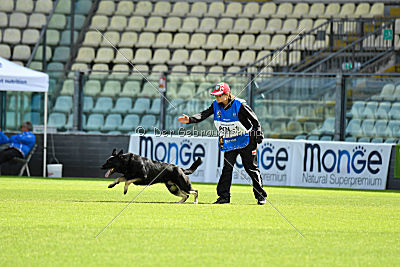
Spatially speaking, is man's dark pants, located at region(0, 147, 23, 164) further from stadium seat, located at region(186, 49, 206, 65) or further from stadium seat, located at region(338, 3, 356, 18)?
stadium seat, located at region(338, 3, 356, 18)

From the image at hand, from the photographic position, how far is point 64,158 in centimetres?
2133

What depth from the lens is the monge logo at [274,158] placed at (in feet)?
64.5

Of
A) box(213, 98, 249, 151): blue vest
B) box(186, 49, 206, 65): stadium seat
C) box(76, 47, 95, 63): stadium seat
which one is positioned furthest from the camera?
box(76, 47, 95, 63): stadium seat

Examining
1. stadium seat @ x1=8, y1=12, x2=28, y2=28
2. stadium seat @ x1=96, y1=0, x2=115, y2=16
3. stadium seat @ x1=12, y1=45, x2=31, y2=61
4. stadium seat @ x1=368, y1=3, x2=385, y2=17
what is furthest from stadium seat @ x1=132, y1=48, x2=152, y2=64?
stadium seat @ x1=368, y1=3, x2=385, y2=17

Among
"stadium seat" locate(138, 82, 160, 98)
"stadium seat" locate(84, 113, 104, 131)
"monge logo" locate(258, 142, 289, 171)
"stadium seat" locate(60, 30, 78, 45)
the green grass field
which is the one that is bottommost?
the green grass field

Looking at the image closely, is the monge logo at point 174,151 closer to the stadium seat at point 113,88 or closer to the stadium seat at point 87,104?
the stadium seat at point 113,88

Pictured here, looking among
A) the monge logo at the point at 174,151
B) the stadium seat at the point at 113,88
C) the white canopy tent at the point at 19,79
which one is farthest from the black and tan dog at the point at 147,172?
the stadium seat at the point at 113,88

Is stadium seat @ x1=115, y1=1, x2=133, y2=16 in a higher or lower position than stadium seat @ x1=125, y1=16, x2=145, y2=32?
higher

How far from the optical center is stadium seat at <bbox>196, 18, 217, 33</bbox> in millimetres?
27859

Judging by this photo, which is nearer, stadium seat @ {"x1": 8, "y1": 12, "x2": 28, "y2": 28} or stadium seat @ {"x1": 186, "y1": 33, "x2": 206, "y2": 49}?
stadium seat @ {"x1": 186, "y1": 33, "x2": 206, "y2": 49}

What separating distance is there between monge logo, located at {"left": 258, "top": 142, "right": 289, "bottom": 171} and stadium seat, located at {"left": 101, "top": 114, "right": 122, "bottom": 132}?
4.14 metres

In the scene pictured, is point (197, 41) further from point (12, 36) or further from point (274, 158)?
point (274, 158)

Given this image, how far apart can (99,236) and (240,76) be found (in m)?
Result: 12.8

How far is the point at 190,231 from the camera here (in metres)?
9.06
